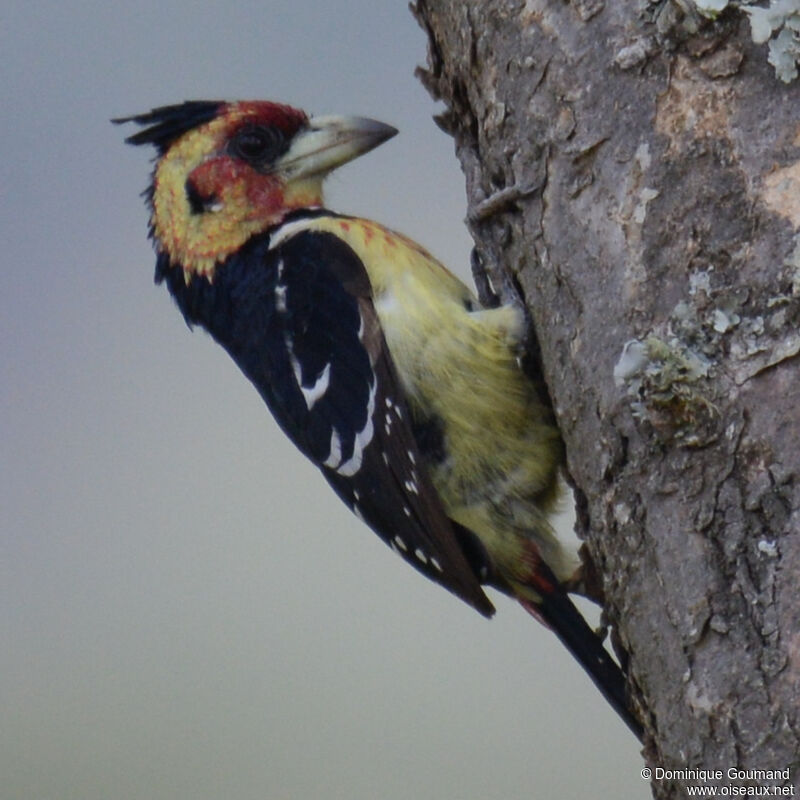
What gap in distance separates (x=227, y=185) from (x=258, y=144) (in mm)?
123

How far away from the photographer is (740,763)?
137 centimetres

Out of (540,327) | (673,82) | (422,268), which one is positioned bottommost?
(540,327)

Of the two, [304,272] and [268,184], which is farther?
[268,184]

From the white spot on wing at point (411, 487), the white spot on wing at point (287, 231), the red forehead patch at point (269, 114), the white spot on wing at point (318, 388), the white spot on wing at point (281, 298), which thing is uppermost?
the red forehead patch at point (269, 114)

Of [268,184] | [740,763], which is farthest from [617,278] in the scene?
[268,184]

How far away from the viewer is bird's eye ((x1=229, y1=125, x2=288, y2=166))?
8.12 ft

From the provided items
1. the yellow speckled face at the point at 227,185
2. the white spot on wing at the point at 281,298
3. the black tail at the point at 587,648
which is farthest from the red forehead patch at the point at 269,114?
the black tail at the point at 587,648

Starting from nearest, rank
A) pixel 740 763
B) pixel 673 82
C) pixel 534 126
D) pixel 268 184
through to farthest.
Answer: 1. pixel 740 763
2. pixel 673 82
3. pixel 534 126
4. pixel 268 184

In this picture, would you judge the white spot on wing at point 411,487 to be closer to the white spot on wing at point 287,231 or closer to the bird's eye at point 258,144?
the white spot on wing at point 287,231

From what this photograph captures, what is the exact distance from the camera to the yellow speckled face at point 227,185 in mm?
2426

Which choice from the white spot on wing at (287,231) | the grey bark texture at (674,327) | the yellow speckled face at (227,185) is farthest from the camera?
the yellow speckled face at (227,185)

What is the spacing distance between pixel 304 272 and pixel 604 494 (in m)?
0.84

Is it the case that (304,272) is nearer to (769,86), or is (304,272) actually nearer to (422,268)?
(422,268)

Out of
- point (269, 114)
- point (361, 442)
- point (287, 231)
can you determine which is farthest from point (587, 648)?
point (269, 114)
